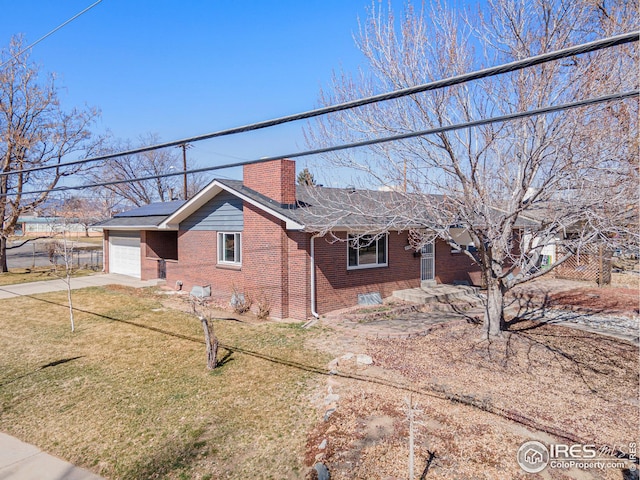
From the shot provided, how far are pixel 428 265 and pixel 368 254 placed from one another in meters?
3.47

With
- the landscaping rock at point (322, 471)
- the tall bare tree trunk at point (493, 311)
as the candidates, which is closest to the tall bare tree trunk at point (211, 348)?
the landscaping rock at point (322, 471)

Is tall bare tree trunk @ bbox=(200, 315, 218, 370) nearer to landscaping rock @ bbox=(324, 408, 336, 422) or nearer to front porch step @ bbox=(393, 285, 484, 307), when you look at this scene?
landscaping rock @ bbox=(324, 408, 336, 422)

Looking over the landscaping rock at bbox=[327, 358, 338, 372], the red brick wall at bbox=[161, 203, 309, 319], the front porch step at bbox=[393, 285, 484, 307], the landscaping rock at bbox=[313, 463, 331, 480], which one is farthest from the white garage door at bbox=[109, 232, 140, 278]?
the landscaping rock at bbox=[313, 463, 331, 480]

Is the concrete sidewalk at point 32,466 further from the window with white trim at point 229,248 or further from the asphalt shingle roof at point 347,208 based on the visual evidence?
the window with white trim at point 229,248

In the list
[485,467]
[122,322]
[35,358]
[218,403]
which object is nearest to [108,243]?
[122,322]

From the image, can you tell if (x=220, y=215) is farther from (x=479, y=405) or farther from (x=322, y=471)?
(x=322, y=471)

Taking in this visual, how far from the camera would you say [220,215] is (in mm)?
13469

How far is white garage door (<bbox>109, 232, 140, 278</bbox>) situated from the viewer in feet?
64.5

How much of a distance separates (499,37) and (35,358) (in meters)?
11.1

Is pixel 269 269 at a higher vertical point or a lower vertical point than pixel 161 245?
lower

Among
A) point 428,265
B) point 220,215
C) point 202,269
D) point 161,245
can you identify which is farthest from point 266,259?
point 161,245

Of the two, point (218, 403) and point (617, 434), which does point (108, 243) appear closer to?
point (218, 403)

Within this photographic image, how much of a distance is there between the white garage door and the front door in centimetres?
1367

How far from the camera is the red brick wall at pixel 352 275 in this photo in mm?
11234
